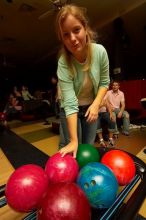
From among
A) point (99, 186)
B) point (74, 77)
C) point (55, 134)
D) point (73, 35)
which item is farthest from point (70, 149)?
point (55, 134)

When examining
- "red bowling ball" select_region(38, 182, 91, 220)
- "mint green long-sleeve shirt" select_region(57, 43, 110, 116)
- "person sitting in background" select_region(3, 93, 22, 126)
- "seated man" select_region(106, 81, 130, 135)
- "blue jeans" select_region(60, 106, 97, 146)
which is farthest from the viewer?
"person sitting in background" select_region(3, 93, 22, 126)

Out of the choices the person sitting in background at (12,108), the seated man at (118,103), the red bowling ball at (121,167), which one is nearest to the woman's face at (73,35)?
the red bowling ball at (121,167)

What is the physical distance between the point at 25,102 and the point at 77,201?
5.91 m

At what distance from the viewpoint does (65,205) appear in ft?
2.28

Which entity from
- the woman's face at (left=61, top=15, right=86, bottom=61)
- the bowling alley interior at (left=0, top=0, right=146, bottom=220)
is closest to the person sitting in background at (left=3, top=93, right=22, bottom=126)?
the bowling alley interior at (left=0, top=0, right=146, bottom=220)

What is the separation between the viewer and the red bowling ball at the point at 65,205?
680mm

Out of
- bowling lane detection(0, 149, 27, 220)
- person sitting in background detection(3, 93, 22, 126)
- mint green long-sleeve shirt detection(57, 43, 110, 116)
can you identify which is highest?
mint green long-sleeve shirt detection(57, 43, 110, 116)

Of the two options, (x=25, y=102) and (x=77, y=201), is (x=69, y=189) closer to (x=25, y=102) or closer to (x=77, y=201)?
(x=77, y=201)

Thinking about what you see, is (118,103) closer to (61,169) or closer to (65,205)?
(61,169)

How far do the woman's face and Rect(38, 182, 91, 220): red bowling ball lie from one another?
0.69 meters

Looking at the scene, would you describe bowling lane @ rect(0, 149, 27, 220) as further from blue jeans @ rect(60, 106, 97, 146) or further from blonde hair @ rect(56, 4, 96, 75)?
blonde hair @ rect(56, 4, 96, 75)

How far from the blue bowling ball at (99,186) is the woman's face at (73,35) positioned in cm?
63

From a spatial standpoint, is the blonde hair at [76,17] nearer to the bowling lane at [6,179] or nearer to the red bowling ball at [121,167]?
the red bowling ball at [121,167]

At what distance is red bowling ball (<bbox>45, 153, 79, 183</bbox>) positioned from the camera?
0.96 meters
